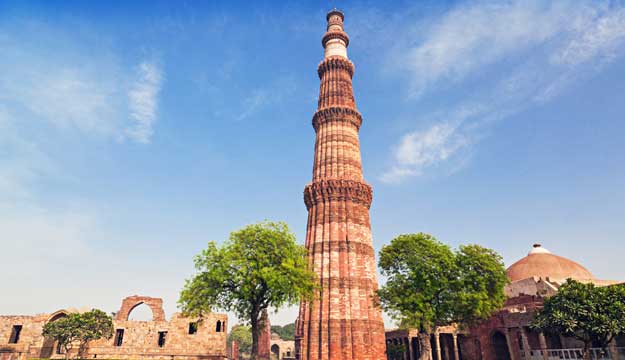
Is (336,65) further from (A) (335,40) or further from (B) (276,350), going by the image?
(B) (276,350)

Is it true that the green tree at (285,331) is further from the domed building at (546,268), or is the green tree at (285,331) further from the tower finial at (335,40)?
the tower finial at (335,40)

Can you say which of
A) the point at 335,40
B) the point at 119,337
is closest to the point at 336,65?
the point at 335,40

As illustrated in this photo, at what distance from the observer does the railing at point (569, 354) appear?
2834cm

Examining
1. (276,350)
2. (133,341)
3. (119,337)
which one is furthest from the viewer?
(276,350)

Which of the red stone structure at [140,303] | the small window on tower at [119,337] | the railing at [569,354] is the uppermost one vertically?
the red stone structure at [140,303]

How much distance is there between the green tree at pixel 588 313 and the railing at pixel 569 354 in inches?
167

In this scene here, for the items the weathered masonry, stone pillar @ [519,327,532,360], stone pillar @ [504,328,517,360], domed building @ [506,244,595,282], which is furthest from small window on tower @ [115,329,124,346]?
domed building @ [506,244,595,282]

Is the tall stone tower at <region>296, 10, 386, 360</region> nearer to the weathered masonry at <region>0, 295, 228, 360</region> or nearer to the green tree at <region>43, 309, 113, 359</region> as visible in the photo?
the weathered masonry at <region>0, 295, 228, 360</region>

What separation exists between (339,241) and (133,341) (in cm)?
2599

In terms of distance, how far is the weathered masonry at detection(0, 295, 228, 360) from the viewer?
40719mm

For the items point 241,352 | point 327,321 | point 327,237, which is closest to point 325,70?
point 327,237

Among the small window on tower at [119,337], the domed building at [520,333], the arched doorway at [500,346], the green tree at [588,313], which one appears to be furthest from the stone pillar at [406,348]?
the small window on tower at [119,337]

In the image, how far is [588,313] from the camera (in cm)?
2498

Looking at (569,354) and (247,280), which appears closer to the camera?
(247,280)
